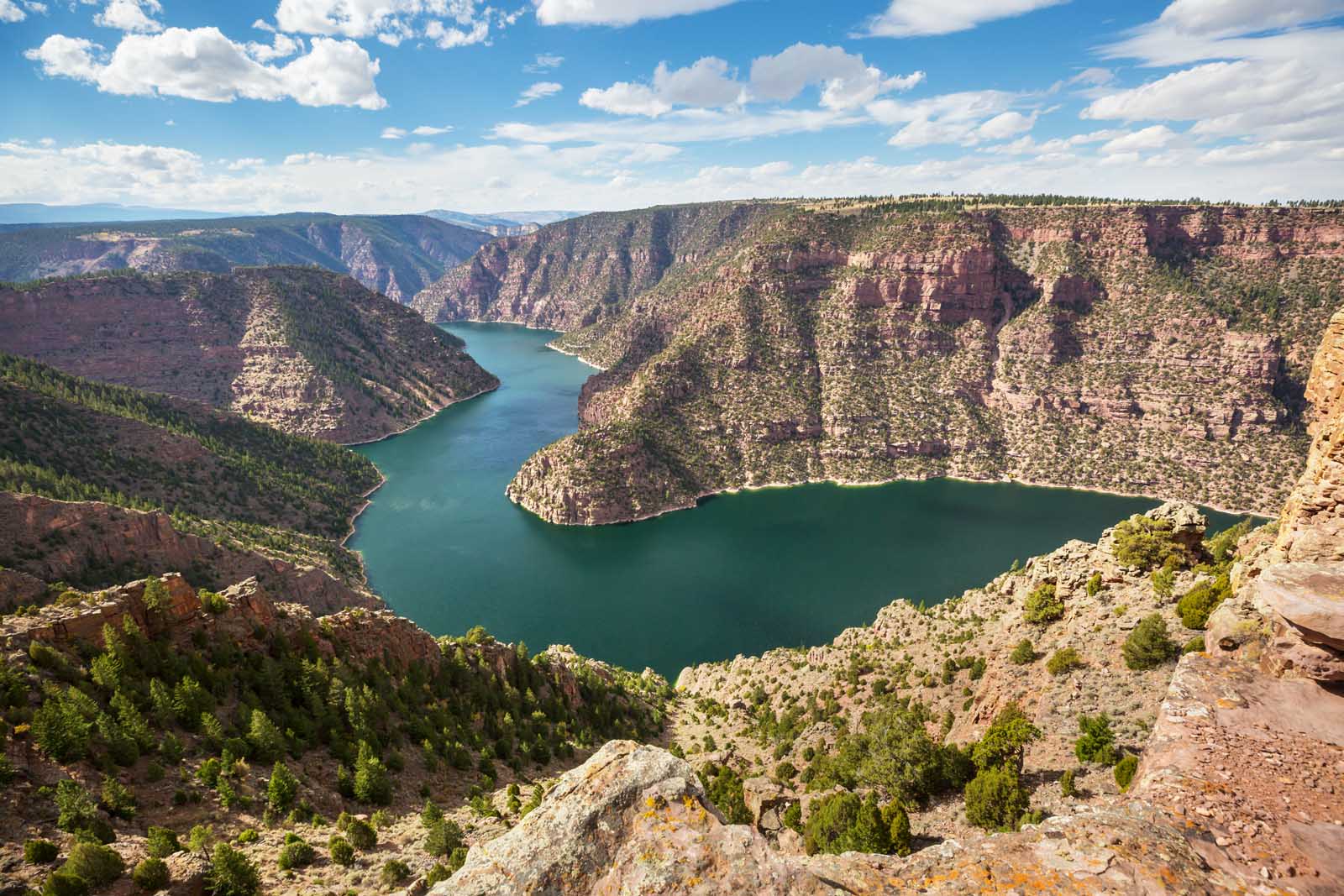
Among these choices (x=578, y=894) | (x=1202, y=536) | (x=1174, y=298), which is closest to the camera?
(x=578, y=894)

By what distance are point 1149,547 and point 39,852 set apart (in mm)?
58681

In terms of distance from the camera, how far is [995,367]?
593 feet

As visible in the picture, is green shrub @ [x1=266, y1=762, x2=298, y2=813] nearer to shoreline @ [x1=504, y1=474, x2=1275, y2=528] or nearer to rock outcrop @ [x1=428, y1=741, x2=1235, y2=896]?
rock outcrop @ [x1=428, y1=741, x2=1235, y2=896]

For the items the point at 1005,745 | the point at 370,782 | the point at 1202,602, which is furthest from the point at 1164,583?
the point at 370,782

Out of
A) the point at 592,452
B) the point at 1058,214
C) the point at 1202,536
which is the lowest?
the point at 592,452

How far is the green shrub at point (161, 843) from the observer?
18312 mm

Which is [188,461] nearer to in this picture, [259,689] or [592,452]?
[592,452]

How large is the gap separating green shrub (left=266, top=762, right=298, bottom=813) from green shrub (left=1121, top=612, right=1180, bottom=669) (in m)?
41.2

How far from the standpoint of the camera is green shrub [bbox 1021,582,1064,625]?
44.3 metres

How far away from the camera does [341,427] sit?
196 m

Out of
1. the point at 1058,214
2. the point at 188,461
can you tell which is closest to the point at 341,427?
the point at 188,461

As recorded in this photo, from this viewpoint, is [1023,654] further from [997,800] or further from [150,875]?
[150,875]

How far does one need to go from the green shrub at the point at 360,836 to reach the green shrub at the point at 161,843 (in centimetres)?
544

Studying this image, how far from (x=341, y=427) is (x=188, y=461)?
91160mm
